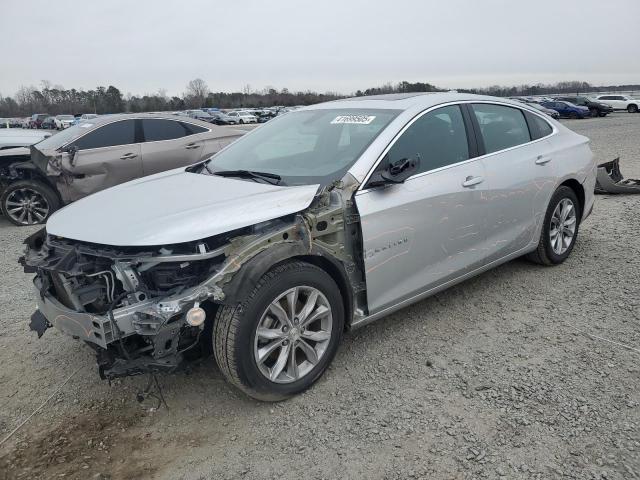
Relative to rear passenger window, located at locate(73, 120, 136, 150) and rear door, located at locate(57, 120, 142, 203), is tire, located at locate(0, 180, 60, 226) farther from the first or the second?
rear passenger window, located at locate(73, 120, 136, 150)

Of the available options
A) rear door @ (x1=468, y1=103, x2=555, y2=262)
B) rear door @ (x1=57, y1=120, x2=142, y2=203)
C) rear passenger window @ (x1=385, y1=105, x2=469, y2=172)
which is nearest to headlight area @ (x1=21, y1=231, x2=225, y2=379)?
rear passenger window @ (x1=385, y1=105, x2=469, y2=172)

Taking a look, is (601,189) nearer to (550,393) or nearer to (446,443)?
(550,393)

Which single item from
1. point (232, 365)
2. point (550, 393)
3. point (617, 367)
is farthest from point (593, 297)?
point (232, 365)

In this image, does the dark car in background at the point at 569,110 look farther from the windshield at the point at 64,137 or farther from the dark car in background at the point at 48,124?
the dark car in background at the point at 48,124

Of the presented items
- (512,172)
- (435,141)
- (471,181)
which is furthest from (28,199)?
(512,172)

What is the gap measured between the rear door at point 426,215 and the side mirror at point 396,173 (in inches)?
2.3

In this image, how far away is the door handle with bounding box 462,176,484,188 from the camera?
12.6ft

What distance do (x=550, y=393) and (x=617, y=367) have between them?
0.59m

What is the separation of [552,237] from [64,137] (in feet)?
22.9

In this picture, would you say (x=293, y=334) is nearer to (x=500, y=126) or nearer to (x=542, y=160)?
(x=500, y=126)

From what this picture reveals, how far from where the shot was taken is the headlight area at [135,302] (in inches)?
104

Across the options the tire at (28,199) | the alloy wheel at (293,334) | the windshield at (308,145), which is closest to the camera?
the alloy wheel at (293,334)

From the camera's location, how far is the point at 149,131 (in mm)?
8289

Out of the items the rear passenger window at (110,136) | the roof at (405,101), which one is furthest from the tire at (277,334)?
the rear passenger window at (110,136)
